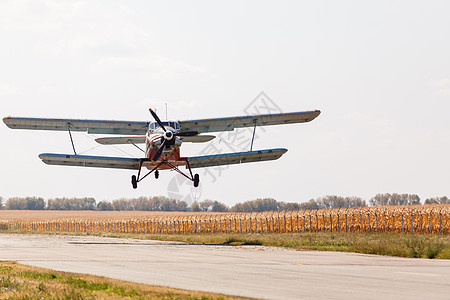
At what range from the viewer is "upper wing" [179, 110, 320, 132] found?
37438 millimetres

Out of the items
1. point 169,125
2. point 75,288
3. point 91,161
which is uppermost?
point 169,125

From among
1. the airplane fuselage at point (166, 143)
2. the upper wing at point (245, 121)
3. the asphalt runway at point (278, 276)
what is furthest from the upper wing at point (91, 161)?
the asphalt runway at point (278, 276)

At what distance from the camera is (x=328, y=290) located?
1241 centimetres

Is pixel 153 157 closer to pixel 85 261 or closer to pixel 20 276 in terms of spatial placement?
pixel 85 261

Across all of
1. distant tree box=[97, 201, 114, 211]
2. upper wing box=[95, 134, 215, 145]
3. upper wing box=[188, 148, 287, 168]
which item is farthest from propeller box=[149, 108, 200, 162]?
distant tree box=[97, 201, 114, 211]

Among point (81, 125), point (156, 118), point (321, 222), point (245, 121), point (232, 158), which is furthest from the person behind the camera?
point (321, 222)

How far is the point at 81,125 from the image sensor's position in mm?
37875

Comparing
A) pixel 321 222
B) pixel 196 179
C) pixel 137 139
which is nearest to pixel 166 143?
pixel 196 179

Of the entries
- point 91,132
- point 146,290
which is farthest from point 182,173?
point 146,290

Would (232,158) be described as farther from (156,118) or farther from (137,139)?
(137,139)

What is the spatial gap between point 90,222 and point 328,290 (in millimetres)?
74234

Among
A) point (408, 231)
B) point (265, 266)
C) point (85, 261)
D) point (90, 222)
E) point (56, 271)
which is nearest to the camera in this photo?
point (56, 271)

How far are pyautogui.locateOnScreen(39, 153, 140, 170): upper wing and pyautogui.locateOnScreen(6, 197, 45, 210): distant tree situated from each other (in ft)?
540

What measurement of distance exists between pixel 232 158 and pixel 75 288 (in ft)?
80.3
